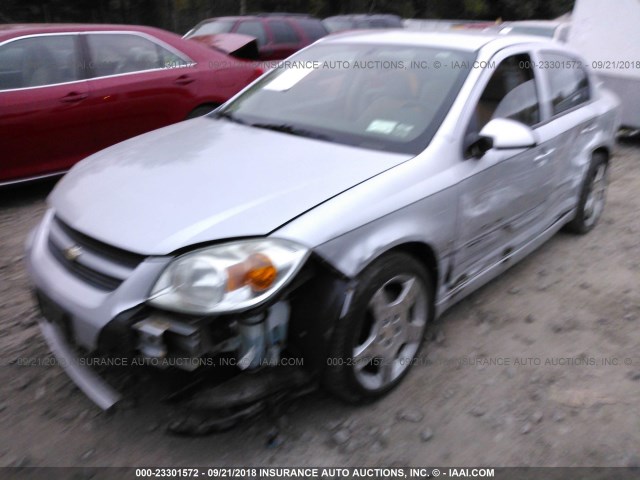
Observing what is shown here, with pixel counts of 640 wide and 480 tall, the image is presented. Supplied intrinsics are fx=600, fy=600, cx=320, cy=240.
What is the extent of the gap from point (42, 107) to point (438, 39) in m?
3.43

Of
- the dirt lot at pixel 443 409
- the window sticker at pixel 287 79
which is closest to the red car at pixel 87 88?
the dirt lot at pixel 443 409

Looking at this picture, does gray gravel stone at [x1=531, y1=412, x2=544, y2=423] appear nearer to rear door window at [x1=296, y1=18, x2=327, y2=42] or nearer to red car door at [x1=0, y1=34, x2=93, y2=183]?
red car door at [x1=0, y1=34, x2=93, y2=183]

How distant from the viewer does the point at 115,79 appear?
5621 mm

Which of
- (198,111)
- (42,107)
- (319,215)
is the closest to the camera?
(319,215)

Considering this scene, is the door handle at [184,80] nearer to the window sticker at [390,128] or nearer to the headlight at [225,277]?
the window sticker at [390,128]

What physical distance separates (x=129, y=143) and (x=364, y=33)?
5.65 ft

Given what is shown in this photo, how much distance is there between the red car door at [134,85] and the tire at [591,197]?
12.4 ft

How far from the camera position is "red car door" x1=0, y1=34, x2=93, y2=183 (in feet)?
16.4

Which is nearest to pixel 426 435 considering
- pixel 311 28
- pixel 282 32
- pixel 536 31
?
pixel 282 32

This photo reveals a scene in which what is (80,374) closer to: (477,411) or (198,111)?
(477,411)

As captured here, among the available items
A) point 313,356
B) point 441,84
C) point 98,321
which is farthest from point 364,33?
point 98,321

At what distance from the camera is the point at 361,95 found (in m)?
3.38

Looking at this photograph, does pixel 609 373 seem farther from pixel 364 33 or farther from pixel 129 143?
pixel 129 143

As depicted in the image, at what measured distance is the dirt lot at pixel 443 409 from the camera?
8.26ft
